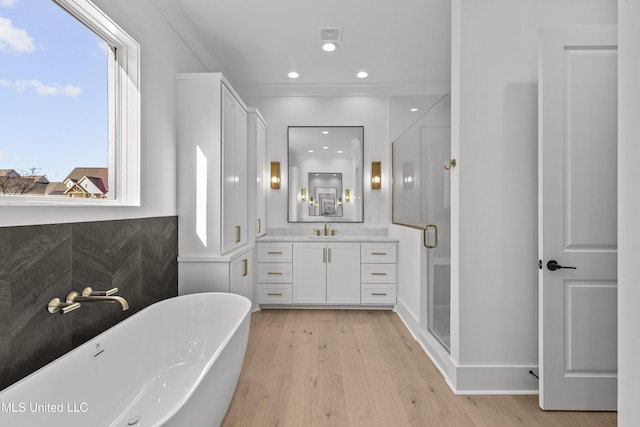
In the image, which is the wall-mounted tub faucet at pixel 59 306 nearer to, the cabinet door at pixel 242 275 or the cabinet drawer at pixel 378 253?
the cabinet door at pixel 242 275

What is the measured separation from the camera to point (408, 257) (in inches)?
137

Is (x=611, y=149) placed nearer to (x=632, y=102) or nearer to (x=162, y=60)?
(x=632, y=102)

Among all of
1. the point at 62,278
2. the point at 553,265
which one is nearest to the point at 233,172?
the point at 62,278

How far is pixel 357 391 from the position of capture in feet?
7.06

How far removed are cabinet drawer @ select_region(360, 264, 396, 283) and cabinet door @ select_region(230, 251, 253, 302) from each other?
1261 mm

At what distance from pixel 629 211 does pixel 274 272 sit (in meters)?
3.50

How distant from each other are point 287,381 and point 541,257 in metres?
1.74

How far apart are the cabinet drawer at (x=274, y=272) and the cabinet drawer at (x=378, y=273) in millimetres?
859

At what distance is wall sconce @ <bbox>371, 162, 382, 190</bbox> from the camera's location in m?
4.32

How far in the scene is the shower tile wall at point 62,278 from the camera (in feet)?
4.48

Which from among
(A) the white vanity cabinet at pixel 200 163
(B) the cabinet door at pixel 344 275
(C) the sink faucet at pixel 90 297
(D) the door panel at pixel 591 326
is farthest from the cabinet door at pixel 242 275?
(D) the door panel at pixel 591 326

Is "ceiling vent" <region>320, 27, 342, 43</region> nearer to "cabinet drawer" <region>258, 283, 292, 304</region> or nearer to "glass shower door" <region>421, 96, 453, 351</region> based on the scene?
"glass shower door" <region>421, 96, 453, 351</region>

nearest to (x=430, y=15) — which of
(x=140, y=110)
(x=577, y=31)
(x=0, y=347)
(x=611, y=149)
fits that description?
(x=577, y=31)

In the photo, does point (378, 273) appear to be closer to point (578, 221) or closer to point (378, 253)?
point (378, 253)
